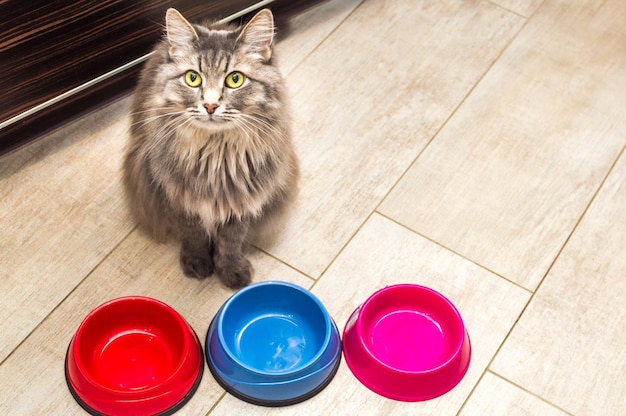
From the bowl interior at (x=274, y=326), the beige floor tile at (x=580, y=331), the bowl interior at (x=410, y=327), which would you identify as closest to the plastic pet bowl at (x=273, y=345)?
the bowl interior at (x=274, y=326)

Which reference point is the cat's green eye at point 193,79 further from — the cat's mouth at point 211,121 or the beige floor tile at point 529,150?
the beige floor tile at point 529,150

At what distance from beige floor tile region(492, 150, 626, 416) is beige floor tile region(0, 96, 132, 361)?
106 cm

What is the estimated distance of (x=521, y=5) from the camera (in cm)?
270

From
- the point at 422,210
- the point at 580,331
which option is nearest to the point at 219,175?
the point at 422,210

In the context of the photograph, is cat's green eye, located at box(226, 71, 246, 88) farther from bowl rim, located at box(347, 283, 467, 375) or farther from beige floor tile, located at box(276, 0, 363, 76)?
beige floor tile, located at box(276, 0, 363, 76)

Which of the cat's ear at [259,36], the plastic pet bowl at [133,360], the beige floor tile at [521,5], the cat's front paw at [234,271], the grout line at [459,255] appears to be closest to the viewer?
the cat's ear at [259,36]

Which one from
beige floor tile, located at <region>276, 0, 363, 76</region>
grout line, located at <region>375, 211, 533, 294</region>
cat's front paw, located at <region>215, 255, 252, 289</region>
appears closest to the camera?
cat's front paw, located at <region>215, 255, 252, 289</region>

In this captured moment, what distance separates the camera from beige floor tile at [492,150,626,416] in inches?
73.4

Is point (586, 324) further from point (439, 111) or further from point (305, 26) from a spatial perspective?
point (305, 26)

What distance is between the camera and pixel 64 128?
228 cm

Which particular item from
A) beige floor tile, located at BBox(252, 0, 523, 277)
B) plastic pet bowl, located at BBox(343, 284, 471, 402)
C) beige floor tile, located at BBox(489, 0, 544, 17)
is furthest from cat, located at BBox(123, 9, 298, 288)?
beige floor tile, located at BBox(489, 0, 544, 17)

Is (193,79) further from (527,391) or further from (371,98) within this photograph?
(527,391)

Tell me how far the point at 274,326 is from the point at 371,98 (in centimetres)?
84

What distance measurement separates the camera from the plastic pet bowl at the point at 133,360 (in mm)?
1690
